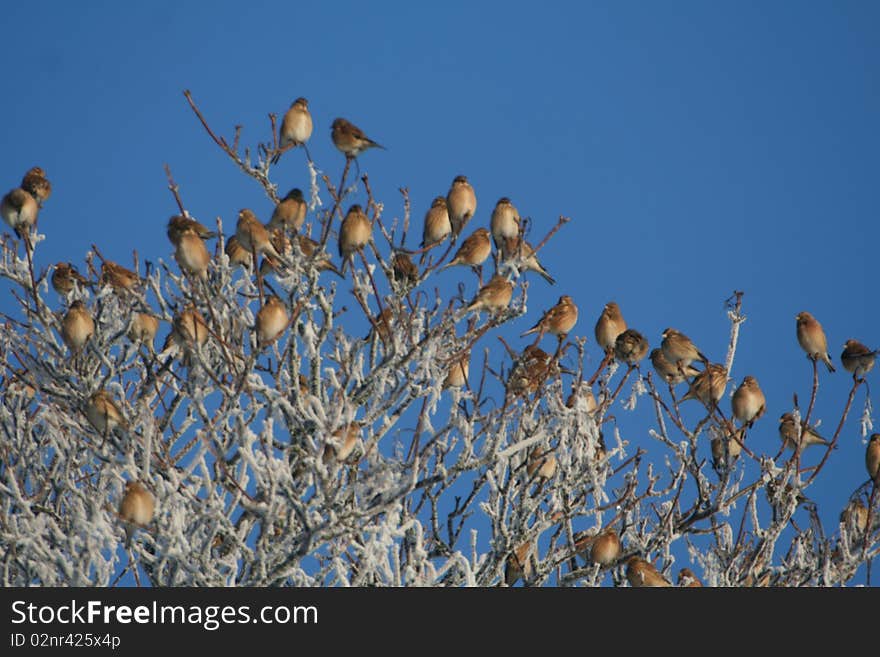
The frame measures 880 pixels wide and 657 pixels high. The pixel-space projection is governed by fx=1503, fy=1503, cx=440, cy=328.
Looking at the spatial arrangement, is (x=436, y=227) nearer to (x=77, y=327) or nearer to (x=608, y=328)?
(x=608, y=328)

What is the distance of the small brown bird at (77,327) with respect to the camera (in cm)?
871

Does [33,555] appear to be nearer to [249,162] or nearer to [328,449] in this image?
[328,449]

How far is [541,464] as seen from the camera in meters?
9.52

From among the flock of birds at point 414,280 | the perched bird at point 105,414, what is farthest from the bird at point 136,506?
the perched bird at point 105,414

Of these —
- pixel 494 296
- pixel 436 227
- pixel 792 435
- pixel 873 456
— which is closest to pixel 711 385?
pixel 792 435

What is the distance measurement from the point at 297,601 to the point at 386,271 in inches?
82.2

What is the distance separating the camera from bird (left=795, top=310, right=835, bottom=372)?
32.7 ft

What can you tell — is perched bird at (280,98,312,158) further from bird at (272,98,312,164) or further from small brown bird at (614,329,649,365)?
small brown bird at (614,329,649,365)

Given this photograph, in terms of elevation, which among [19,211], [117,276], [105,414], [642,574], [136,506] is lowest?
[642,574]

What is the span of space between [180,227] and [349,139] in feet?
6.81

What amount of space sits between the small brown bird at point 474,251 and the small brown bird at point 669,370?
1.31 meters

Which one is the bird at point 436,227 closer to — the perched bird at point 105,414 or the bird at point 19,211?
the perched bird at point 105,414

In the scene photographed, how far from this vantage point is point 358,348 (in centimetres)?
891

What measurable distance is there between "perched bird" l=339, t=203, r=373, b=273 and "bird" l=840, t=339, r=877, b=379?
3.51 metres
